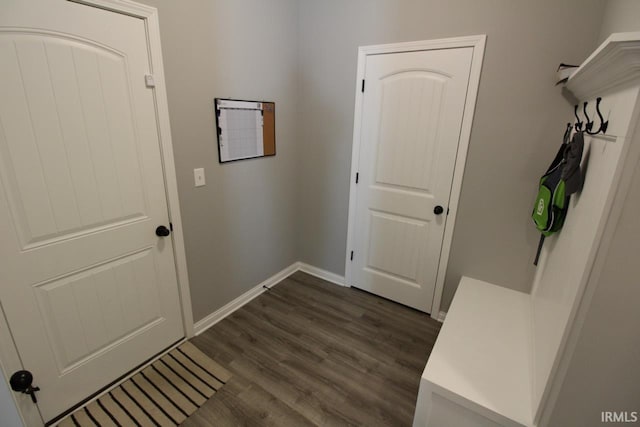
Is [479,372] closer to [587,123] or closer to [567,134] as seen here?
[587,123]

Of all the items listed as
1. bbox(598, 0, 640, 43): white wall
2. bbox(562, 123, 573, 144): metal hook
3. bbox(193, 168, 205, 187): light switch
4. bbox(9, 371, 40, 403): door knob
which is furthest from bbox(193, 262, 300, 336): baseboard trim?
bbox(598, 0, 640, 43): white wall

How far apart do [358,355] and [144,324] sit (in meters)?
1.45

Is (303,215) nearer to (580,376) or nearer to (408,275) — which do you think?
(408,275)

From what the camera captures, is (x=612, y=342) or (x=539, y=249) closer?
(x=612, y=342)

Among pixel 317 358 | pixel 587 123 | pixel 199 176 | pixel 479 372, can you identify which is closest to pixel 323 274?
pixel 317 358

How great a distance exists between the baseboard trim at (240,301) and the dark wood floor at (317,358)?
0.17ft

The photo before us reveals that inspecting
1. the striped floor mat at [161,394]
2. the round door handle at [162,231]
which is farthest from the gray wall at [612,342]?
the round door handle at [162,231]

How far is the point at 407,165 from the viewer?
7.53ft

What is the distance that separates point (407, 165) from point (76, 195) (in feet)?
6.90

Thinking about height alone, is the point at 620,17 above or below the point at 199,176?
above

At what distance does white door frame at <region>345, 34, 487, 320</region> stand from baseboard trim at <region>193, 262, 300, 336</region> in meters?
0.82

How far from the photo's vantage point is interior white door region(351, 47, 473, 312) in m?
2.05

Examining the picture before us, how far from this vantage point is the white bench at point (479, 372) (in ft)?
3.97

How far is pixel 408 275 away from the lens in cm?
250
